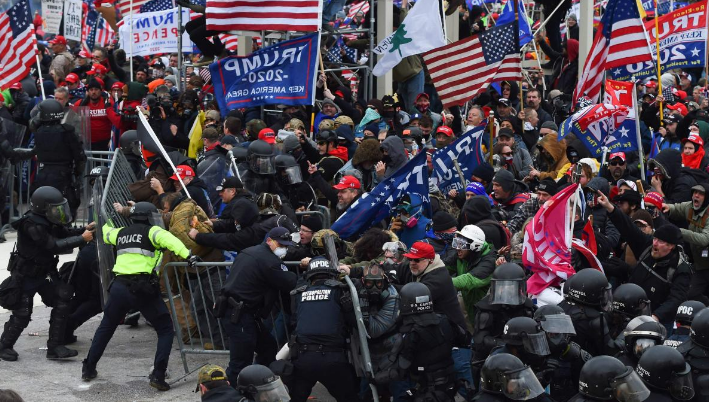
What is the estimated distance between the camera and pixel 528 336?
27.4 ft

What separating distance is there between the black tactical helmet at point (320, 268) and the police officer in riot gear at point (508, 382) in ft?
8.55

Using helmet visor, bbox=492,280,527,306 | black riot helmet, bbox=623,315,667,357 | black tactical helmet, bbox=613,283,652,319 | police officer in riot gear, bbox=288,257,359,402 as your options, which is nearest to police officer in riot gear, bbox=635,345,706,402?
black riot helmet, bbox=623,315,667,357

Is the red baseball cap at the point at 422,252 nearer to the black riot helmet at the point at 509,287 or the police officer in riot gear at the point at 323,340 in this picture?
the police officer in riot gear at the point at 323,340

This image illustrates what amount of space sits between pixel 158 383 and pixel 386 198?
9.29 feet

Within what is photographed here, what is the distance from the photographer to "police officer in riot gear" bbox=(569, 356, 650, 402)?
23.5 feet

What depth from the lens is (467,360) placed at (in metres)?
9.96

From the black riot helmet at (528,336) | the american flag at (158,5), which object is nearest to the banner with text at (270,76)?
the american flag at (158,5)

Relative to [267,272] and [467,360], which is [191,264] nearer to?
[267,272]

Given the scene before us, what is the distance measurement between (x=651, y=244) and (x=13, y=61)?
35.9 ft

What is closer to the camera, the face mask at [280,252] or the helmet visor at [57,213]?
the face mask at [280,252]

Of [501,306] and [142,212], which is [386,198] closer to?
[142,212]

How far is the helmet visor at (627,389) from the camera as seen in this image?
7145mm

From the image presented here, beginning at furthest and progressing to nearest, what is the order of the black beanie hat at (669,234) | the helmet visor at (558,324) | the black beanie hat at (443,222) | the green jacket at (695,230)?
the green jacket at (695,230) → the black beanie hat at (443,222) → the black beanie hat at (669,234) → the helmet visor at (558,324)

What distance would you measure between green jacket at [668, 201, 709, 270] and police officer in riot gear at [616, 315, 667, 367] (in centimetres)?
269
